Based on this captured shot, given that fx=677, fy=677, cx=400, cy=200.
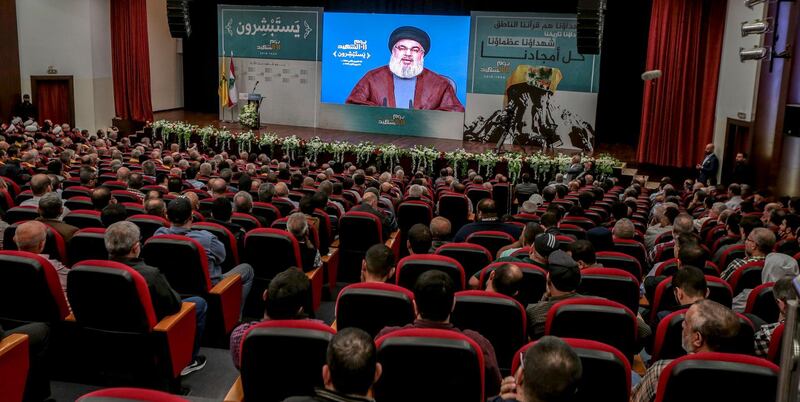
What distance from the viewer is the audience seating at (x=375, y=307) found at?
3102 mm

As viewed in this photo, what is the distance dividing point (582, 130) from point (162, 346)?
14.3 meters

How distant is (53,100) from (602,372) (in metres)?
17.7

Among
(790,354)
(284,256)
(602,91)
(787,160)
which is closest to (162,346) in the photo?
(284,256)

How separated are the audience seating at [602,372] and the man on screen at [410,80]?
49.7 feet

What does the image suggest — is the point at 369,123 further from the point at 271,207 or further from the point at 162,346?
the point at 162,346

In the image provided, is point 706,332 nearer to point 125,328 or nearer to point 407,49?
point 125,328

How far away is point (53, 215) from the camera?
486cm

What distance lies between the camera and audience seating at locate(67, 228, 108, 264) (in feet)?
14.0

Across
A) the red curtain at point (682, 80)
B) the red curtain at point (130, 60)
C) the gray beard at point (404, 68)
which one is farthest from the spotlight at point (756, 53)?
the red curtain at point (130, 60)

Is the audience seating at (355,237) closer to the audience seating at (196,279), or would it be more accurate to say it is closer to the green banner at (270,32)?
the audience seating at (196,279)

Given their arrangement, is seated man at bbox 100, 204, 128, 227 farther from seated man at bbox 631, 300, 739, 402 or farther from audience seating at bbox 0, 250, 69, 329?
seated man at bbox 631, 300, 739, 402

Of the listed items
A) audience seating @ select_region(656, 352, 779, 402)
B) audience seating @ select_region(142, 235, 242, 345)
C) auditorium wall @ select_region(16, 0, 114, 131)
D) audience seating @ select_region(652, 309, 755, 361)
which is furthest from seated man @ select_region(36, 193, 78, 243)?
auditorium wall @ select_region(16, 0, 114, 131)

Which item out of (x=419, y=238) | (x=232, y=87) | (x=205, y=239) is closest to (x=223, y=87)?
(x=232, y=87)

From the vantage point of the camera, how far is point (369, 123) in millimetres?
18281
